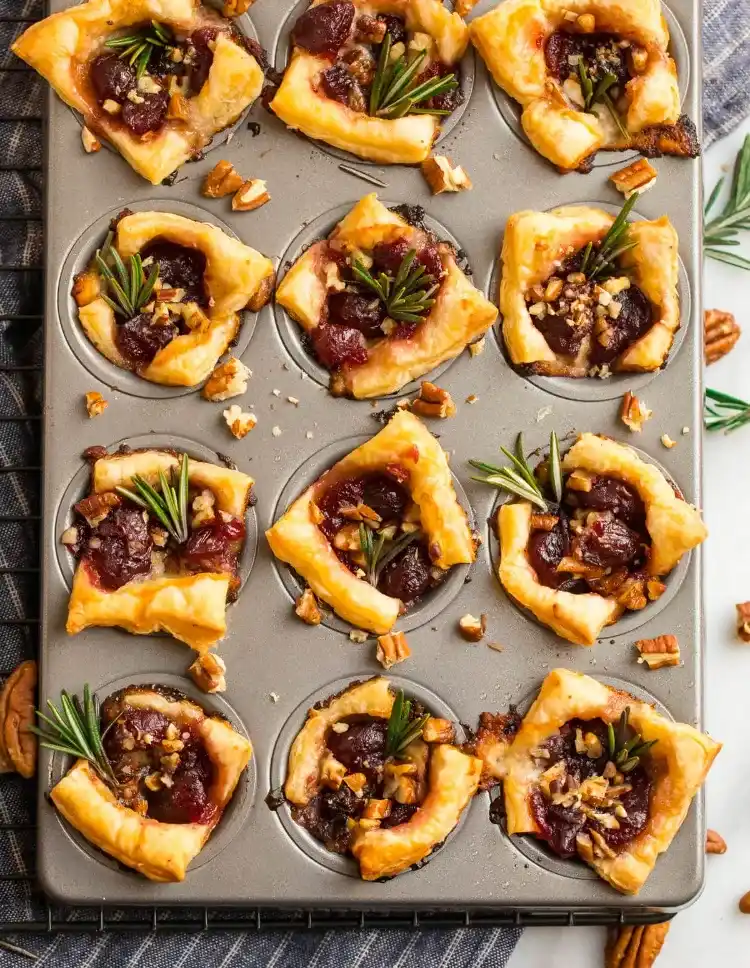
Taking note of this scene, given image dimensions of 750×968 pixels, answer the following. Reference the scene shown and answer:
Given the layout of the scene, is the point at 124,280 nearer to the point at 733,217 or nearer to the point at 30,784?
the point at 30,784

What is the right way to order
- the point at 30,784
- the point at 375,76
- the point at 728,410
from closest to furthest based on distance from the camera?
the point at 375,76 → the point at 30,784 → the point at 728,410


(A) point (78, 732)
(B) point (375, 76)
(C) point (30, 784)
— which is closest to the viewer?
(A) point (78, 732)

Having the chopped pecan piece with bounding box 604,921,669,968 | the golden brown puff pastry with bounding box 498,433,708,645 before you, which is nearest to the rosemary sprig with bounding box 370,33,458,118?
the golden brown puff pastry with bounding box 498,433,708,645

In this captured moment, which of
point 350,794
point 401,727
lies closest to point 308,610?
point 401,727

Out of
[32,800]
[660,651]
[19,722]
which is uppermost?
[660,651]

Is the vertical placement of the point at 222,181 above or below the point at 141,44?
below

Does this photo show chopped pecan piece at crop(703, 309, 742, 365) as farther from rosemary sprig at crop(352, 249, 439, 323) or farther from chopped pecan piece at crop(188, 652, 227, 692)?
chopped pecan piece at crop(188, 652, 227, 692)
